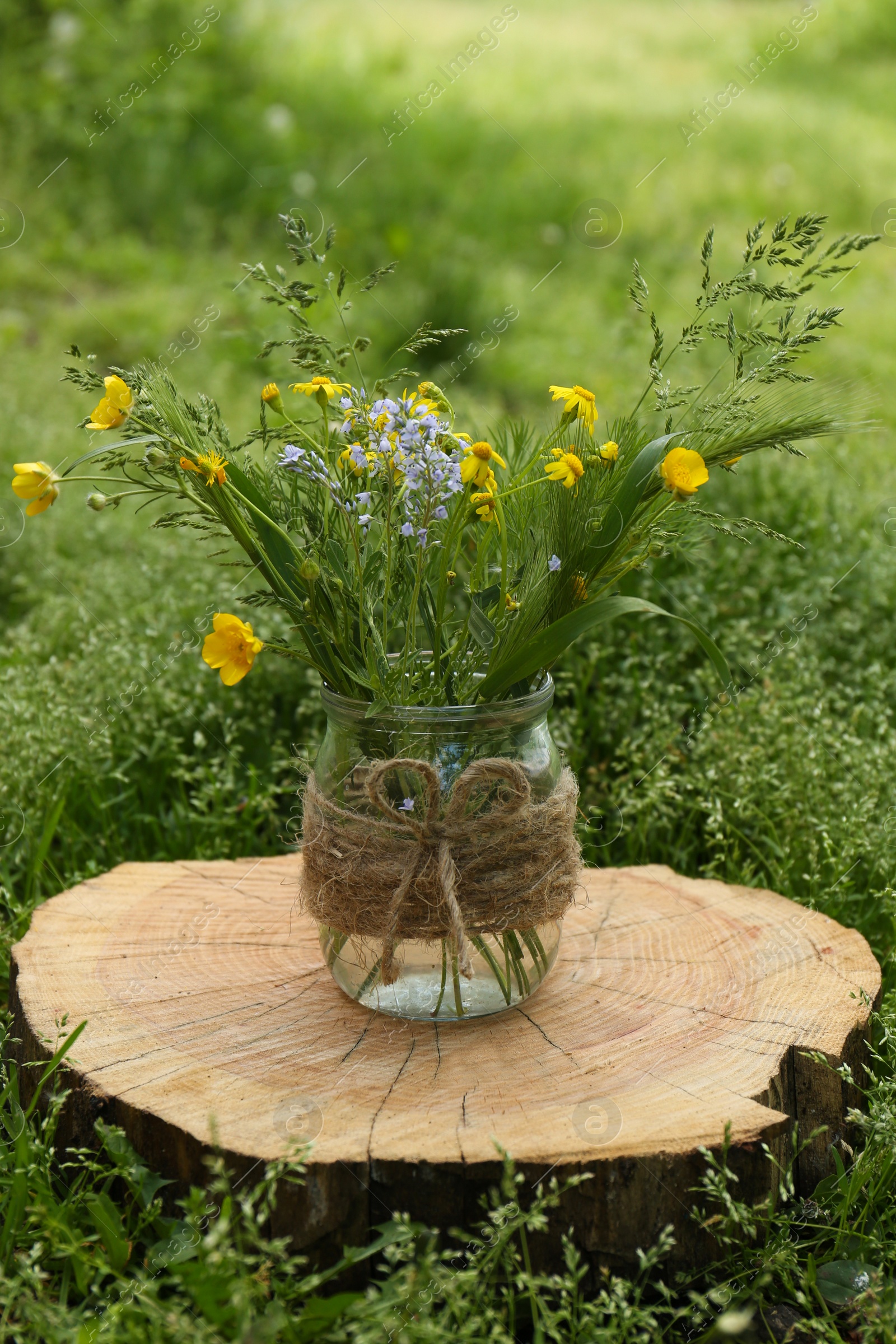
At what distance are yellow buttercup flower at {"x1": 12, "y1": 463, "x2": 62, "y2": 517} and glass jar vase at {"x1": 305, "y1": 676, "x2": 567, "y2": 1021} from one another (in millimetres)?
416

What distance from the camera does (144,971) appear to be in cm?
166

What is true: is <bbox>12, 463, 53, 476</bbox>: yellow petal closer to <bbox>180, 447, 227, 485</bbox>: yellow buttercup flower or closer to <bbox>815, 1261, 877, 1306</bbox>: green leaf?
<bbox>180, 447, 227, 485</bbox>: yellow buttercup flower

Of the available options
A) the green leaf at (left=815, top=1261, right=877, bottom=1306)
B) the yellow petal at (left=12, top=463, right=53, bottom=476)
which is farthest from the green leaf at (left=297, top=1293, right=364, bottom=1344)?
the yellow petal at (left=12, top=463, right=53, bottom=476)

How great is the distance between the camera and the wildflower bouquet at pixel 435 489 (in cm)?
133

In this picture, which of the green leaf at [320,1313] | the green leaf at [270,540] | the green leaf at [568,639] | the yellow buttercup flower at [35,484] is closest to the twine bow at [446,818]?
the green leaf at [568,639]

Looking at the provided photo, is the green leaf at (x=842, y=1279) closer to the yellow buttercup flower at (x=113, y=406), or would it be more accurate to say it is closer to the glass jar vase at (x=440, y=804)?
the glass jar vase at (x=440, y=804)

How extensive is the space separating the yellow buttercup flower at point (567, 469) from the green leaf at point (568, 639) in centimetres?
15

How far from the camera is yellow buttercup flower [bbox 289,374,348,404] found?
133 cm

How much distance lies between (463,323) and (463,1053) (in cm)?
440

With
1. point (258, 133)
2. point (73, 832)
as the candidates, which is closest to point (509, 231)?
point (258, 133)

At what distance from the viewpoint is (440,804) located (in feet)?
4.63

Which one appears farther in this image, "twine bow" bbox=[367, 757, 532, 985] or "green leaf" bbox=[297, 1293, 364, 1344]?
"twine bow" bbox=[367, 757, 532, 985]

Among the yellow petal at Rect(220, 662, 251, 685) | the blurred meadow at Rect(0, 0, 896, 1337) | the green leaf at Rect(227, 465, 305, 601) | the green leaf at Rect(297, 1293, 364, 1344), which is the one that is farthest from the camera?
the blurred meadow at Rect(0, 0, 896, 1337)

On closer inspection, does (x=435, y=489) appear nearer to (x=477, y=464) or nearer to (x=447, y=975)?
(x=477, y=464)
